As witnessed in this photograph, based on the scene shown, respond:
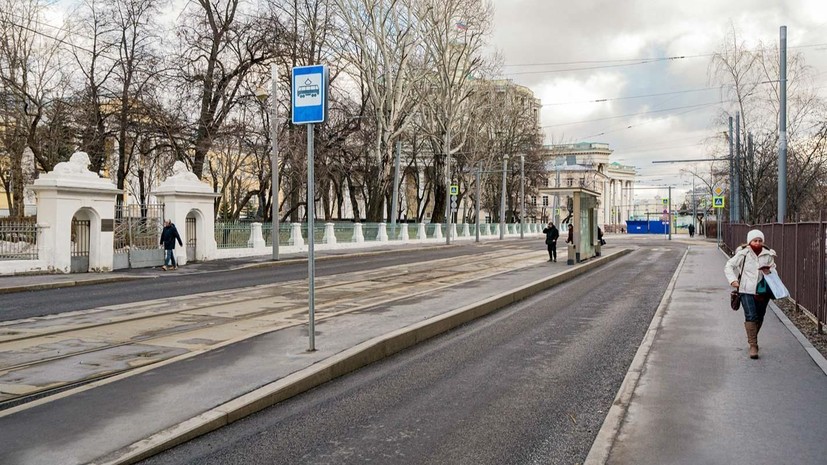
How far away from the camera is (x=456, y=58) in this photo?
151 feet

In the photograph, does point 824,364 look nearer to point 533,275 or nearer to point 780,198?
point 533,275

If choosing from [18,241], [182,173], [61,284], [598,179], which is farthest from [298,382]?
[598,179]

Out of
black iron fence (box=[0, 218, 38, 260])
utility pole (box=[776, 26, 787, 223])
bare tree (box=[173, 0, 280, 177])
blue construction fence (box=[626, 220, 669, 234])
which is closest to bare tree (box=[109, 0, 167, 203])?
bare tree (box=[173, 0, 280, 177])

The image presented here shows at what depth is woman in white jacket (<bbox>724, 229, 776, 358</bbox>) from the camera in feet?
25.0

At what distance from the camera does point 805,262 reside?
10633 millimetres

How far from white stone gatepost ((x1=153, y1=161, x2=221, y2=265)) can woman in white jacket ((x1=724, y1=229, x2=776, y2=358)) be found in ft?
65.5

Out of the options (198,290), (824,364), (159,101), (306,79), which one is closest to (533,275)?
(198,290)

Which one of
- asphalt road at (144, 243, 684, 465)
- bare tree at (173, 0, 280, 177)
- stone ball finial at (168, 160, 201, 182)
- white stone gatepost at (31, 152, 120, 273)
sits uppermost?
bare tree at (173, 0, 280, 177)

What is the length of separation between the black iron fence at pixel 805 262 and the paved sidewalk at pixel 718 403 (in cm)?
70

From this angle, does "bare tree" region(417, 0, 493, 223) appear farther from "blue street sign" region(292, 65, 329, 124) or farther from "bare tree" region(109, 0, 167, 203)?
"blue street sign" region(292, 65, 329, 124)

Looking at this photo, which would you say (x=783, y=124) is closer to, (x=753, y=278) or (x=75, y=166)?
(x=753, y=278)

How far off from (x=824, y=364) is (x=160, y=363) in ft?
24.3

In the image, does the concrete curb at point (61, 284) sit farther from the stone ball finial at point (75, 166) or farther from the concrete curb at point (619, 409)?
the concrete curb at point (619, 409)

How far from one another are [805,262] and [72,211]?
18.8 m
